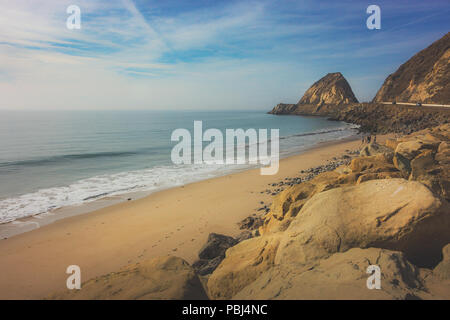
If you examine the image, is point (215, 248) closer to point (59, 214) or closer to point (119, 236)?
point (119, 236)

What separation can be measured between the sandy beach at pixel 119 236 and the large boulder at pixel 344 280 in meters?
3.81

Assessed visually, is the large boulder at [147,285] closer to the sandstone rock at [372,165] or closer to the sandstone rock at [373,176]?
the sandstone rock at [373,176]

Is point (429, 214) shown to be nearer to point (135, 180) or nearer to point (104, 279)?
point (104, 279)

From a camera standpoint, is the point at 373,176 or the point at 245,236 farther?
the point at 245,236

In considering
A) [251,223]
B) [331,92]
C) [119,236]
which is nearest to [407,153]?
[251,223]

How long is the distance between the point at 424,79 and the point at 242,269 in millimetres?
73261

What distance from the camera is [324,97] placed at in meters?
122

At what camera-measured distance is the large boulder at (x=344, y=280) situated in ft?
9.24

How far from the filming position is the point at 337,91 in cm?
11931

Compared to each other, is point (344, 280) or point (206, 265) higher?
point (344, 280)

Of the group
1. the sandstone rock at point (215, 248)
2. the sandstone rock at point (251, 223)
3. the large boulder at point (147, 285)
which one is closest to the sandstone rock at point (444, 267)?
the large boulder at point (147, 285)

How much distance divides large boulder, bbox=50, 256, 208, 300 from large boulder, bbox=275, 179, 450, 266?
1450 millimetres

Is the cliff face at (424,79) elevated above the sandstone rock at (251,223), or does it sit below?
above
